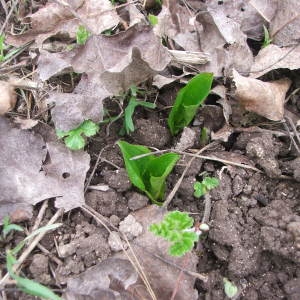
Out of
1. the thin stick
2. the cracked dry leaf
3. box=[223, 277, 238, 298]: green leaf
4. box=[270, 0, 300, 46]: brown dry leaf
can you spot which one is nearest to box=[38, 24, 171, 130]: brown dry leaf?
the cracked dry leaf

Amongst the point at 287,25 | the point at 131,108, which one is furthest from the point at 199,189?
the point at 287,25

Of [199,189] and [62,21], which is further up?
[62,21]

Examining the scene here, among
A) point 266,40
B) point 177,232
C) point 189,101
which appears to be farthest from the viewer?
point 266,40

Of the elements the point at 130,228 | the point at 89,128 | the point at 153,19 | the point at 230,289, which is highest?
the point at 153,19

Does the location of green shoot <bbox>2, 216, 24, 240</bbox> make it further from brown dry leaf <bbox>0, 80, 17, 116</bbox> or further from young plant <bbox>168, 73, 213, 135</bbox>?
young plant <bbox>168, 73, 213, 135</bbox>

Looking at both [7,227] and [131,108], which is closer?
[7,227]

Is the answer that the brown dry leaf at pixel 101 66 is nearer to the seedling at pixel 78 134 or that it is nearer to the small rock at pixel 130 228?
the seedling at pixel 78 134

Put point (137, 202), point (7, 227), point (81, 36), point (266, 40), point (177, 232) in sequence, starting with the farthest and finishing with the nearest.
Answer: point (266, 40)
point (81, 36)
point (137, 202)
point (7, 227)
point (177, 232)

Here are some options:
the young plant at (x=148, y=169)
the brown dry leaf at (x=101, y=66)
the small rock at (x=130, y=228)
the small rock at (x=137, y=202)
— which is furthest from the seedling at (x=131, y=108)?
the small rock at (x=130, y=228)

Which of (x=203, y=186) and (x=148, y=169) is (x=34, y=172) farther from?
(x=203, y=186)

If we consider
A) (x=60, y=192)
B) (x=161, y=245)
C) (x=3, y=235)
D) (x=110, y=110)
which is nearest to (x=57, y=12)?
(x=110, y=110)
